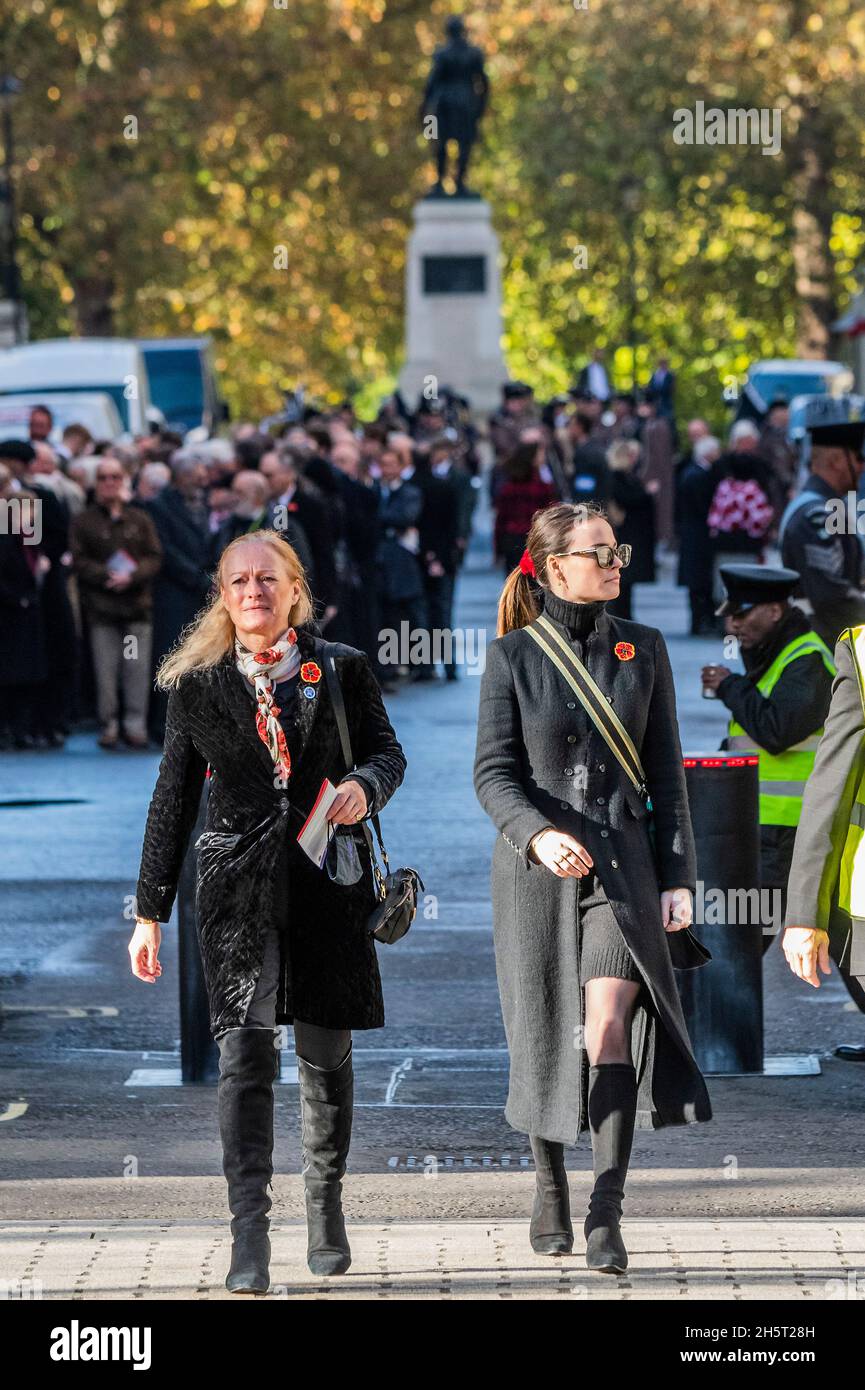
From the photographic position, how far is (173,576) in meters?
17.4

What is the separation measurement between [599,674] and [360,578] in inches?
544

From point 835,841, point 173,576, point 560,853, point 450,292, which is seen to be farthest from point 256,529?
point 450,292

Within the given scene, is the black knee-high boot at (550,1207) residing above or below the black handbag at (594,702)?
below

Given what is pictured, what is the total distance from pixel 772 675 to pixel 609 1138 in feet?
8.84

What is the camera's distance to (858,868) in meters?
5.78

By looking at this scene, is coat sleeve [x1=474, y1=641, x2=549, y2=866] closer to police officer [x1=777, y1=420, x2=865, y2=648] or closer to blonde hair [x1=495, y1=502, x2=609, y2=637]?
blonde hair [x1=495, y1=502, x2=609, y2=637]

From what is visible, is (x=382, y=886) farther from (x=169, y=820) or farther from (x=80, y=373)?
(x=80, y=373)

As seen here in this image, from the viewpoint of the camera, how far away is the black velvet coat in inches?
243

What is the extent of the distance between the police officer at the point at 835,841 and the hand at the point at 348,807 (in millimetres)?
975

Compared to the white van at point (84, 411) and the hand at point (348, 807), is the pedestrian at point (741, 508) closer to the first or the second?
the white van at point (84, 411)

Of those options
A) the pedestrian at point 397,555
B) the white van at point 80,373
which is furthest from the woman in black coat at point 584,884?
the white van at point 80,373

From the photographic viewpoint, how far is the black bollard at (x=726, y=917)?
8.46m

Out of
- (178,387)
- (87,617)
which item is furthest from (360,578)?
(178,387)

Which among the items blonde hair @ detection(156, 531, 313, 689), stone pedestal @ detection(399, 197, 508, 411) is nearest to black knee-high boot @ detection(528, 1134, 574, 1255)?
blonde hair @ detection(156, 531, 313, 689)
